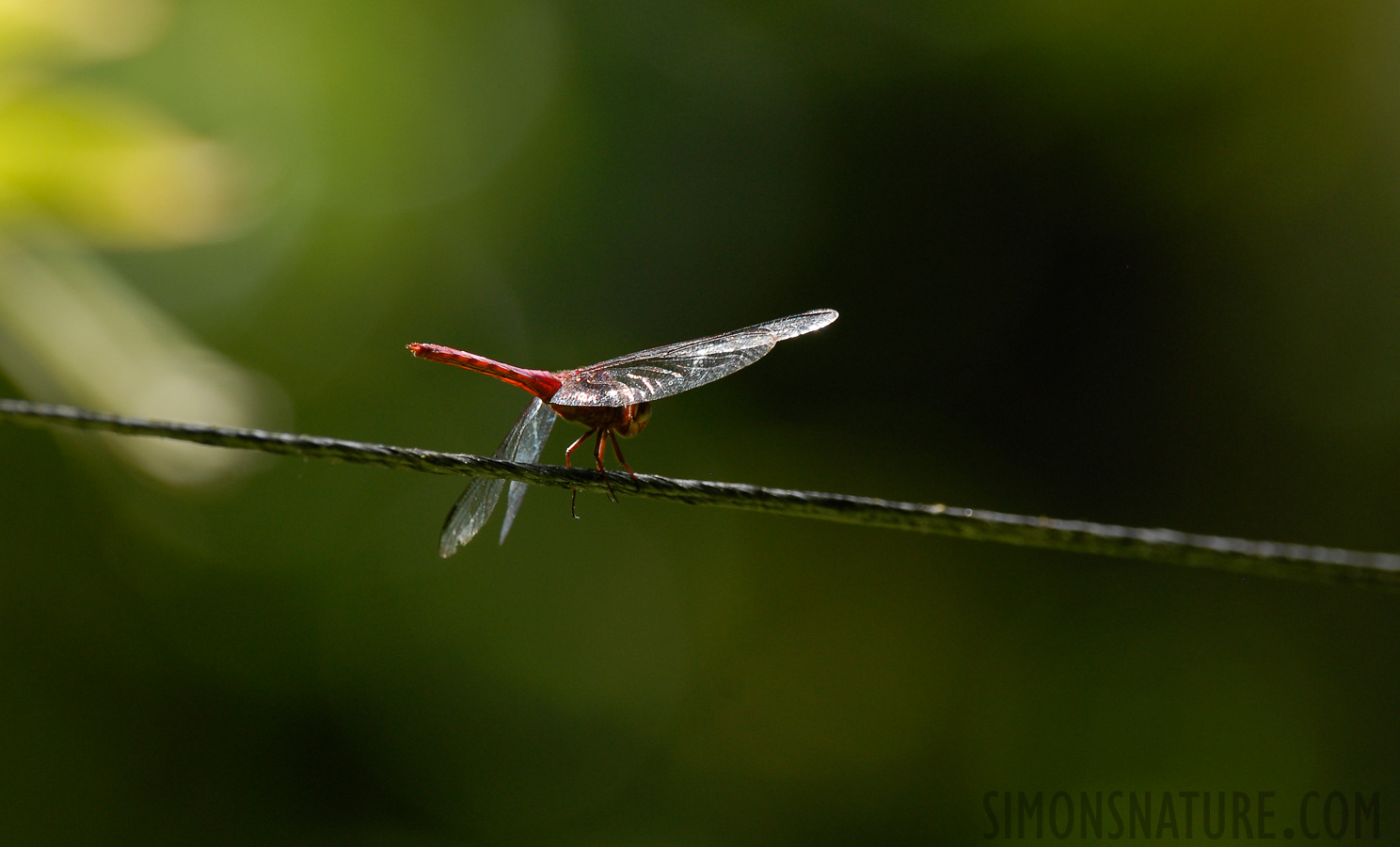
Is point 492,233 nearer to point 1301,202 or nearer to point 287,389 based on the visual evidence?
point 287,389

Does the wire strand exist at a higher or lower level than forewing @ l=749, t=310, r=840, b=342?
lower

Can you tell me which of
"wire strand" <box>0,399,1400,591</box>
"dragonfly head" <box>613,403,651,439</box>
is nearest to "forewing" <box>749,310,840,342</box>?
"dragonfly head" <box>613,403,651,439</box>

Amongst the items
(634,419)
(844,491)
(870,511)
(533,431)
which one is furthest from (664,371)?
(844,491)

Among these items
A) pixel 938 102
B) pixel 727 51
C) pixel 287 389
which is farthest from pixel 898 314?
pixel 287 389

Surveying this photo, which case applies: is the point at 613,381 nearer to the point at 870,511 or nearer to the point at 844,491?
the point at 870,511

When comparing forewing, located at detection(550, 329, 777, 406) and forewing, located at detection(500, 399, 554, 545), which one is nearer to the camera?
forewing, located at detection(550, 329, 777, 406)

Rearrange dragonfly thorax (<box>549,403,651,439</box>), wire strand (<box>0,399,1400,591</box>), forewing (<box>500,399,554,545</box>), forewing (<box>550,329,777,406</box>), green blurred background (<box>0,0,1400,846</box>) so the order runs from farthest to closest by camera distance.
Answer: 1. green blurred background (<box>0,0,1400,846</box>)
2. forewing (<box>500,399,554,545</box>)
3. dragonfly thorax (<box>549,403,651,439</box>)
4. forewing (<box>550,329,777,406</box>)
5. wire strand (<box>0,399,1400,591</box>)

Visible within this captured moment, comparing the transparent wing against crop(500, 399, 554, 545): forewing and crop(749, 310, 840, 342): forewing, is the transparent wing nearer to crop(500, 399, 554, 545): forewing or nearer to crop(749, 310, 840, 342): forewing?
crop(749, 310, 840, 342): forewing

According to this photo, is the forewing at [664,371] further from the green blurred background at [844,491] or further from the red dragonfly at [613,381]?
the green blurred background at [844,491]
